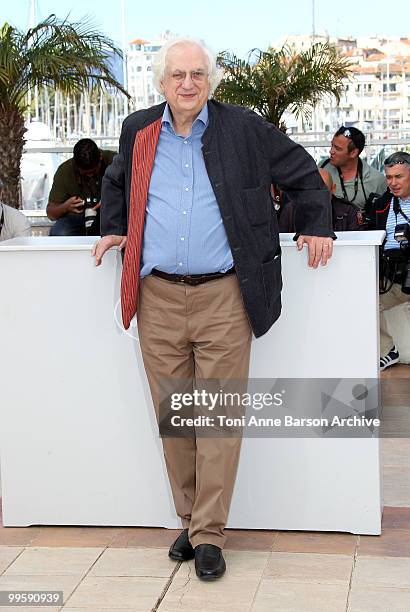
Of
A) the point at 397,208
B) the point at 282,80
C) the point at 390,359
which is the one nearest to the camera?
the point at 397,208

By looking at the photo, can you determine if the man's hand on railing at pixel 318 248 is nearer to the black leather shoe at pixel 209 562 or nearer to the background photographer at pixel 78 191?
the black leather shoe at pixel 209 562

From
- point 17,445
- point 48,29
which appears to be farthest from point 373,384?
point 48,29

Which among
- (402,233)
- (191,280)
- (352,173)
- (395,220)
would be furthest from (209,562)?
(352,173)

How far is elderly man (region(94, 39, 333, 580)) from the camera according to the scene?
3.50m

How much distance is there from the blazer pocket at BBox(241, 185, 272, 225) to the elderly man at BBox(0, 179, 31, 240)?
2.50 metres

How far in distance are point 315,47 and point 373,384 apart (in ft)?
28.3

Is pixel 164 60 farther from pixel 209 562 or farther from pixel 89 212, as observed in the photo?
pixel 89 212

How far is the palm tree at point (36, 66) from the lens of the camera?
9383 millimetres

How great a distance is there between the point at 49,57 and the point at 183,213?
6.25 meters

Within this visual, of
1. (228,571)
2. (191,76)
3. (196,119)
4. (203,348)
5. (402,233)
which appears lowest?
(228,571)

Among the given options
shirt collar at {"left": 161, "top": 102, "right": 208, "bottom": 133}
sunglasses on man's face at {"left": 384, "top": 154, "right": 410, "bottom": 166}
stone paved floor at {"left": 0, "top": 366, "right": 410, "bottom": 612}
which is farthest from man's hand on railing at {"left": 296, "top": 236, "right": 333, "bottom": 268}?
sunglasses on man's face at {"left": 384, "top": 154, "right": 410, "bottom": 166}

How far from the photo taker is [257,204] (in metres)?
3.54

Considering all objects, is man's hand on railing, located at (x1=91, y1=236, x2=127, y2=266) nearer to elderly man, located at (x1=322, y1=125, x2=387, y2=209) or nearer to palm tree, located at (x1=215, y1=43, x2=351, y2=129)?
elderly man, located at (x1=322, y1=125, x2=387, y2=209)

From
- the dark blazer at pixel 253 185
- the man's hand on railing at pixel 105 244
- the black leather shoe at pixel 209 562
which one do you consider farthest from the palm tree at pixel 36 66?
the black leather shoe at pixel 209 562
